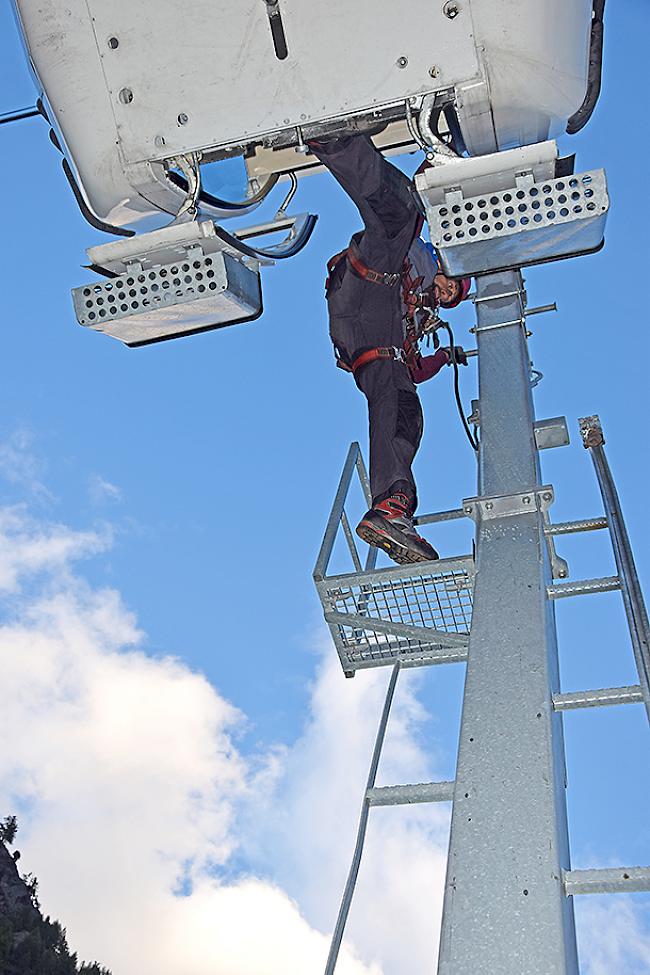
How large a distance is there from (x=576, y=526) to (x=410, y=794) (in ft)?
3.45

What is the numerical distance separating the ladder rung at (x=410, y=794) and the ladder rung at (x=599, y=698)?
48cm

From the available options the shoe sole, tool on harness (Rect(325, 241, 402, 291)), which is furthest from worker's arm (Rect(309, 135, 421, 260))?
the shoe sole

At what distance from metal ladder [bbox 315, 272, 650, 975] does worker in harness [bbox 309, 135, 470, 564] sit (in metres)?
0.73

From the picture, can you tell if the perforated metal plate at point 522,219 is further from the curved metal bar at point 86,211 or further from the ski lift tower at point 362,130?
the curved metal bar at point 86,211

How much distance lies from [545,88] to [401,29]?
0.48 meters

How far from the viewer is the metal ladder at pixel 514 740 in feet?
6.03

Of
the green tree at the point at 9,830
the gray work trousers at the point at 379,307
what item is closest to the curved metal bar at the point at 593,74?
the gray work trousers at the point at 379,307

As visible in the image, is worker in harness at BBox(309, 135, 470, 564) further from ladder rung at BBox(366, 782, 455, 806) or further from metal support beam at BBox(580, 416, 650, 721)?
ladder rung at BBox(366, 782, 455, 806)

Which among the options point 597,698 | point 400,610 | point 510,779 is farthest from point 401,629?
point 510,779

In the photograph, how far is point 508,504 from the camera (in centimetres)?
316

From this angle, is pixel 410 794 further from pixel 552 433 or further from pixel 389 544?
pixel 552 433

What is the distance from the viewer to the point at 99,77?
333 centimetres

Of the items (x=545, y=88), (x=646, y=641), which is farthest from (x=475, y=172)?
(x=646, y=641)

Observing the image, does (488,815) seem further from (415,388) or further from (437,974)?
(415,388)
